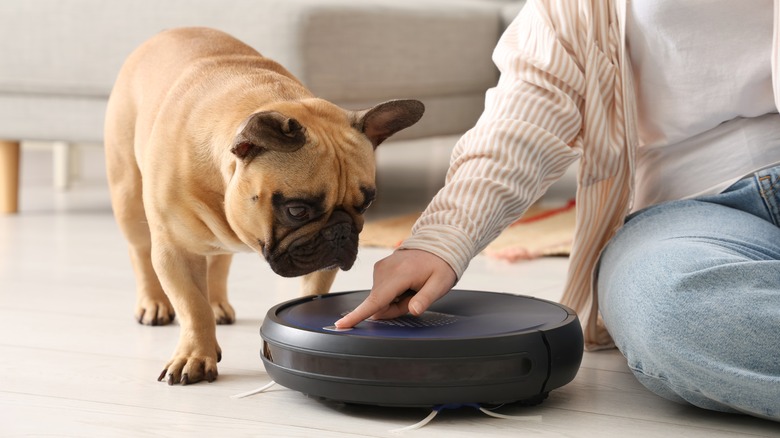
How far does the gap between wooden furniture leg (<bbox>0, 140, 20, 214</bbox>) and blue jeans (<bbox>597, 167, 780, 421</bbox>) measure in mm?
1922

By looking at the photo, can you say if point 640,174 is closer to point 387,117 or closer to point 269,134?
point 387,117

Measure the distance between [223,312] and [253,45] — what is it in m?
0.93

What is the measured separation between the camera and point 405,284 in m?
1.03

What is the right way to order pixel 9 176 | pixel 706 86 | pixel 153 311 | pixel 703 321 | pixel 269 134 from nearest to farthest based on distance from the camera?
pixel 703 321 → pixel 269 134 → pixel 706 86 → pixel 153 311 → pixel 9 176

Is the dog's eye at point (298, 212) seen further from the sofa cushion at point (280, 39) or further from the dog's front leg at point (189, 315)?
the sofa cushion at point (280, 39)

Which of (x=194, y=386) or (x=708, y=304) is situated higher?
(x=708, y=304)

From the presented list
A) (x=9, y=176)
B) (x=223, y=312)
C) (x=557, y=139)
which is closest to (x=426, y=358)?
(x=557, y=139)

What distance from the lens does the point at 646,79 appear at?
1.24m

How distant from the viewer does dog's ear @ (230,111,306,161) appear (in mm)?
1051

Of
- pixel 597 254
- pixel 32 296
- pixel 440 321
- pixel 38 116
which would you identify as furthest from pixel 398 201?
pixel 440 321

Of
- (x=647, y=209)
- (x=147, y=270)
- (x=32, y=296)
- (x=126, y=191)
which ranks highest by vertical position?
(x=647, y=209)

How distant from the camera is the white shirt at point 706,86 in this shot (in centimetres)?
116

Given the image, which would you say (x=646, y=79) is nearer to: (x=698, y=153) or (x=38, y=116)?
(x=698, y=153)

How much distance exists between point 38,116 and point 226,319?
1247mm
